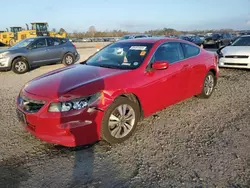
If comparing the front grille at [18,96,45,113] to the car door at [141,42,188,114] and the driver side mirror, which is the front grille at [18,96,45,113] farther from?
the driver side mirror

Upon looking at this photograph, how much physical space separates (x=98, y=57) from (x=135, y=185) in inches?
116

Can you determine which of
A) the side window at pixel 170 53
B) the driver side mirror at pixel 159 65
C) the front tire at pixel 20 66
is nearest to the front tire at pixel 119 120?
the driver side mirror at pixel 159 65

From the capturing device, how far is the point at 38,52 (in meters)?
10.9

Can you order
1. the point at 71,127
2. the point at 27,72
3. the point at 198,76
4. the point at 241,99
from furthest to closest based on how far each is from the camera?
1. the point at 27,72
2. the point at 241,99
3. the point at 198,76
4. the point at 71,127

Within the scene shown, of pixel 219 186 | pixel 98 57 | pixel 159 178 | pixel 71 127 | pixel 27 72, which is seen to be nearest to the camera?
pixel 219 186

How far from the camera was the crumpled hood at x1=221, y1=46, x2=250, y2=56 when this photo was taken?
8.93 m

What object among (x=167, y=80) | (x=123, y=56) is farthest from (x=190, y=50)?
(x=123, y=56)

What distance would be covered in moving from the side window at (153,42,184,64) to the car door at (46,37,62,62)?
26.4 feet

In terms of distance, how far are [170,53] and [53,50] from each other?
8.34 m

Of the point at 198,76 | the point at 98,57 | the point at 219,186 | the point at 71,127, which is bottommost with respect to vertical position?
the point at 219,186

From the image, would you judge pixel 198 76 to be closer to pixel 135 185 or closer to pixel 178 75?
pixel 178 75

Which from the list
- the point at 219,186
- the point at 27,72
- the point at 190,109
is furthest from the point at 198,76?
the point at 27,72

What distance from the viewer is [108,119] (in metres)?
3.45

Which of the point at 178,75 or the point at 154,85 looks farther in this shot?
the point at 178,75
